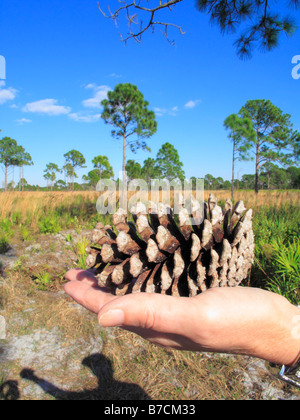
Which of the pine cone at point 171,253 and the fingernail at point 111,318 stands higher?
the pine cone at point 171,253

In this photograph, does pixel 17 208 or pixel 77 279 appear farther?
pixel 17 208

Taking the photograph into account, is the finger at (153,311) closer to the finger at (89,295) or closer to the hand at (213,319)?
the hand at (213,319)

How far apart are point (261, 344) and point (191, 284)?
46cm

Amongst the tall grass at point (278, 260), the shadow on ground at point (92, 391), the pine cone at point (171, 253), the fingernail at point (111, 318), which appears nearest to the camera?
the fingernail at point (111, 318)

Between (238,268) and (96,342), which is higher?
(238,268)

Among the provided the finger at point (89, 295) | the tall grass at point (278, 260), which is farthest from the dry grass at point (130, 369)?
the finger at point (89, 295)

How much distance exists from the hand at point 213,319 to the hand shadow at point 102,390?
1.57m

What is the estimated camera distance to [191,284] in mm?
1328

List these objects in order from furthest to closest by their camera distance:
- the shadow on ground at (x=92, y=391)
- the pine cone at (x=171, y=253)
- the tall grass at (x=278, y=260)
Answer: the tall grass at (x=278, y=260), the shadow on ground at (x=92, y=391), the pine cone at (x=171, y=253)

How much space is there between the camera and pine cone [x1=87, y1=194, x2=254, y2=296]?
131 centimetres

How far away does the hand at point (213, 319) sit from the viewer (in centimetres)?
114

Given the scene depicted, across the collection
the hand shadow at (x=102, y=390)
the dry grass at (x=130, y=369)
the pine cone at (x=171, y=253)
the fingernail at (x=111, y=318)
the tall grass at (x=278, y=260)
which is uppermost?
the pine cone at (x=171, y=253)
